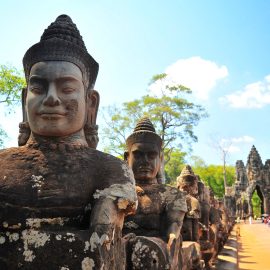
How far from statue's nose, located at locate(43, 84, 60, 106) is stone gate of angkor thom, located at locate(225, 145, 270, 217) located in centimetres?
3338

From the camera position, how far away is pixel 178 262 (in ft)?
11.3

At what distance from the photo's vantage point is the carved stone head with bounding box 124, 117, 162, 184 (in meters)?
4.06

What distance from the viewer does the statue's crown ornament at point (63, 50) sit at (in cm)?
263

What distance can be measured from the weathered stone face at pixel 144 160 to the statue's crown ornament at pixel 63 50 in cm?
136

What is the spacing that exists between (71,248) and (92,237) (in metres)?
0.12

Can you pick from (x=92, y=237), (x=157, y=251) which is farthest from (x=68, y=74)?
(x=157, y=251)

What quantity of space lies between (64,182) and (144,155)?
6.26 feet

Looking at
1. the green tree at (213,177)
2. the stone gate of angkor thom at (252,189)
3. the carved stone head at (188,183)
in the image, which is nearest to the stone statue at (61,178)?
the carved stone head at (188,183)

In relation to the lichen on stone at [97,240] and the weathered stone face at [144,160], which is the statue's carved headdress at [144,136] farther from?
the lichen on stone at [97,240]

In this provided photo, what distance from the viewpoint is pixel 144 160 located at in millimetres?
4078

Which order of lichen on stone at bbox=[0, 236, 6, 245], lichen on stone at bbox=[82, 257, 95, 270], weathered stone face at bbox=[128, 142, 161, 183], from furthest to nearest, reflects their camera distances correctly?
weathered stone face at bbox=[128, 142, 161, 183] → lichen on stone at bbox=[0, 236, 6, 245] → lichen on stone at bbox=[82, 257, 95, 270]

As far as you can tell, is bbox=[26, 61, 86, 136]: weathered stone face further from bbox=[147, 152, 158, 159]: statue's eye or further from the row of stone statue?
bbox=[147, 152, 158, 159]: statue's eye

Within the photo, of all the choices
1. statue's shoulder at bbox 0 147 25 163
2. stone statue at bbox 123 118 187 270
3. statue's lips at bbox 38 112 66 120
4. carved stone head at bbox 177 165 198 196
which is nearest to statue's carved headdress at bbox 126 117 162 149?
stone statue at bbox 123 118 187 270

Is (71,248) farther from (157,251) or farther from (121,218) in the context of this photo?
(157,251)
